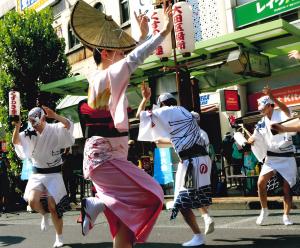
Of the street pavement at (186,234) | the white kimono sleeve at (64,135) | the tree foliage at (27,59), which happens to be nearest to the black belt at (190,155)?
the street pavement at (186,234)

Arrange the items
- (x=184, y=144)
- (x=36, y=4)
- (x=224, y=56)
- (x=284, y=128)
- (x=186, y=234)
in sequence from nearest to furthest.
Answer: (x=284, y=128) → (x=184, y=144) → (x=186, y=234) → (x=224, y=56) → (x=36, y=4)

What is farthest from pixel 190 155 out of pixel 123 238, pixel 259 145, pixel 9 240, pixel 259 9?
pixel 259 9

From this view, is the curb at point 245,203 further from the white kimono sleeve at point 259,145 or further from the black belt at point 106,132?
the black belt at point 106,132

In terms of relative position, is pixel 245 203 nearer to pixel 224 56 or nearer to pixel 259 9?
pixel 224 56

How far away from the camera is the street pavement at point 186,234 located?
5.47 metres

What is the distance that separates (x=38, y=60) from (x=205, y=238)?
11.0 meters

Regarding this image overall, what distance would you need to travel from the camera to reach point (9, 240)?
7102mm

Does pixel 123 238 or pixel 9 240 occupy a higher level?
pixel 123 238

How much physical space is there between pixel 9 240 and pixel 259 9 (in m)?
11.6

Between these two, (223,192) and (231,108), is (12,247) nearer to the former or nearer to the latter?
(223,192)

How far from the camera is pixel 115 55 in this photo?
366 cm

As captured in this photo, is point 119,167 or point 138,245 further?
point 138,245

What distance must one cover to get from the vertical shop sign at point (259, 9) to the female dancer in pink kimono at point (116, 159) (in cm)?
1247

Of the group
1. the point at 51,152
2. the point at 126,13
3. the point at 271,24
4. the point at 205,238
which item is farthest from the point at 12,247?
the point at 126,13
